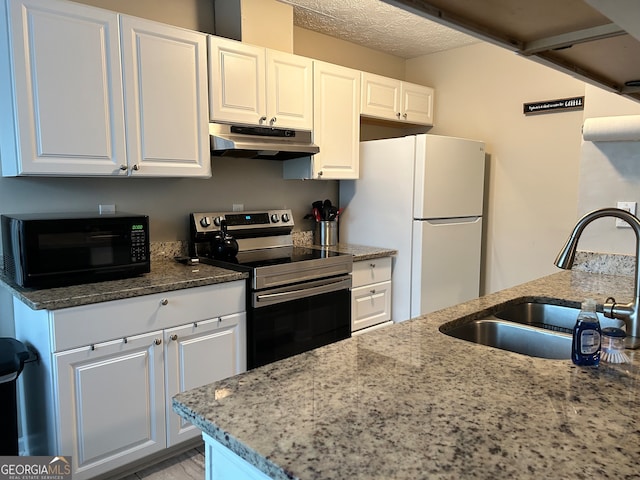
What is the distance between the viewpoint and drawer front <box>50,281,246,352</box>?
184cm

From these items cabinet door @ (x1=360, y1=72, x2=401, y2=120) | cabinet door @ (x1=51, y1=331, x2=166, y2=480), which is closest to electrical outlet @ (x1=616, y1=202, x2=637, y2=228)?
cabinet door @ (x1=360, y1=72, x2=401, y2=120)

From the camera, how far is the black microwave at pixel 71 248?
1.91m

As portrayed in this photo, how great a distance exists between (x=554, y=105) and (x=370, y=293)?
6.26 ft

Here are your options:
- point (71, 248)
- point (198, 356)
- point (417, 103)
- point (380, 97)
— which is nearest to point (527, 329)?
point (198, 356)

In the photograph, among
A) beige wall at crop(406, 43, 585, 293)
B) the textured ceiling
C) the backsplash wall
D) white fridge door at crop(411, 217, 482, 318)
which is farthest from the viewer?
beige wall at crop(406, 43, 585, 293)

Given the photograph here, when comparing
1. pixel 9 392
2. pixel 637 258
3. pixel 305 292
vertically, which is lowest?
pixel 9 392

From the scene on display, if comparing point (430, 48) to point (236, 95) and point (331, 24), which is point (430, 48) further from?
point (236, 95)

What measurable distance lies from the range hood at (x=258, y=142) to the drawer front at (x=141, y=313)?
777mm

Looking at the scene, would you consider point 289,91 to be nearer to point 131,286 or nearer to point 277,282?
point 277,282

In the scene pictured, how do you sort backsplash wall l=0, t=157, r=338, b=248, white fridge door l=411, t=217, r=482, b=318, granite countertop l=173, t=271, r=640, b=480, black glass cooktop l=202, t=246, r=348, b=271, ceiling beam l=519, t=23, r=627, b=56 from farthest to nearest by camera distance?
white fridge door l=411, t=217, r=482, b=318 < black glass cooktop l=202, t=246, r=348, b=271 < backsplash wall l=0, t=157, r=338, b=248 < ceiling beam l=519, t=23, r=627, b=56 < granite countertop l=173, t=271, r=640, b=480

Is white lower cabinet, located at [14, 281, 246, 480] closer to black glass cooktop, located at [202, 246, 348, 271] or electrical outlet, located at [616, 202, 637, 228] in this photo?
black glass cooktop, located at [202, 246, 348, 271]

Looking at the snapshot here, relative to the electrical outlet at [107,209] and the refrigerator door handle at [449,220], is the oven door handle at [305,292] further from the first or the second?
the electrical outlet at [107,209]

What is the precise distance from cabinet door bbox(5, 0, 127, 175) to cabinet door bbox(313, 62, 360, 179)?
1.30 metres

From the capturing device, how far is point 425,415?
869mm
